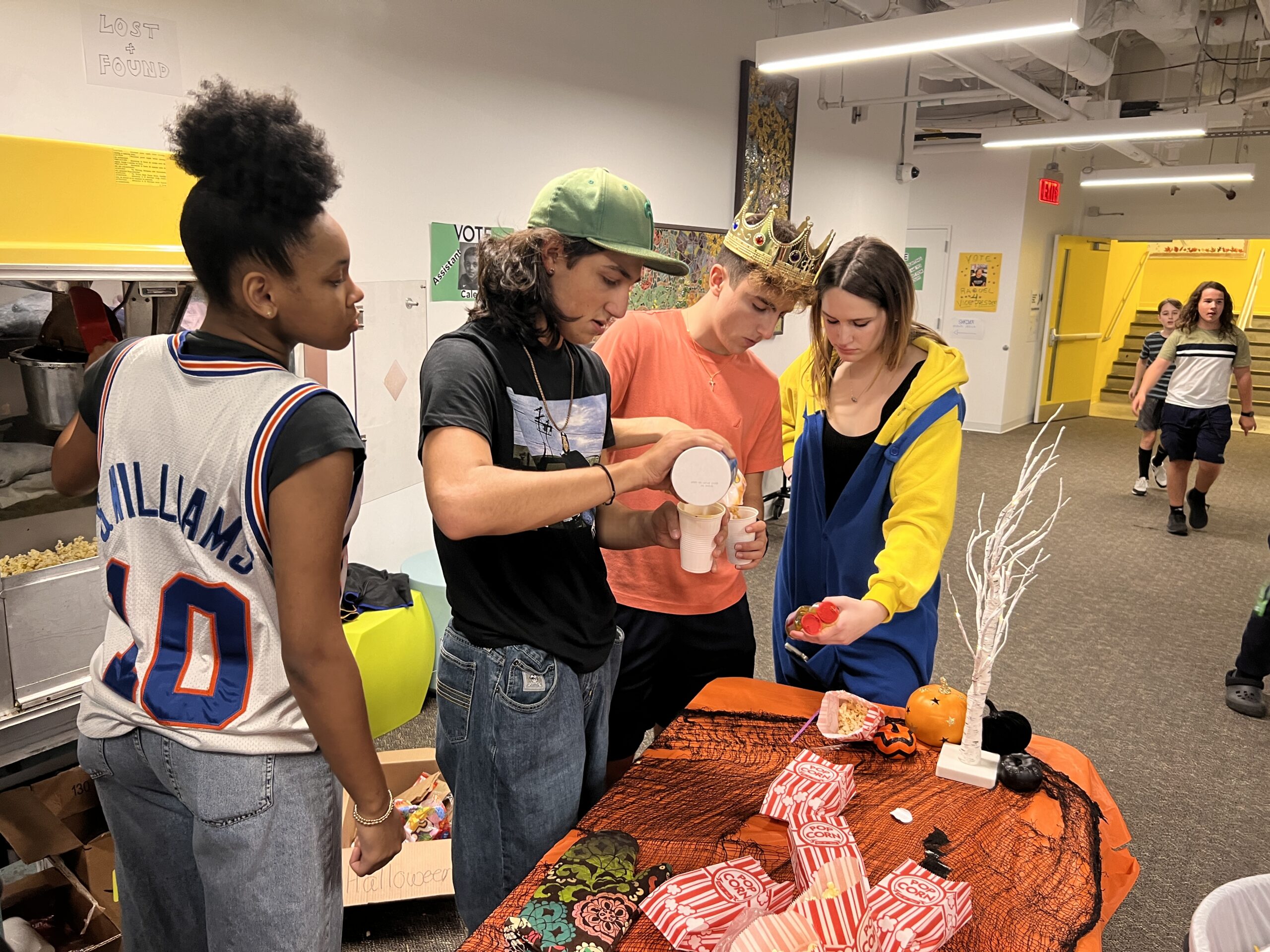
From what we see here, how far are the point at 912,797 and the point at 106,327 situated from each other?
198 centimetres

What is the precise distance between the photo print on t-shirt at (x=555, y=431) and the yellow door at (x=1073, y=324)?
34.6 ft

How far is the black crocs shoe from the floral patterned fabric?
133 inches

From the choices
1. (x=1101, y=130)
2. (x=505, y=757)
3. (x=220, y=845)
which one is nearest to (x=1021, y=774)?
(x=505, y=757)

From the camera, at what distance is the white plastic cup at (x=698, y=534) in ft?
4.71

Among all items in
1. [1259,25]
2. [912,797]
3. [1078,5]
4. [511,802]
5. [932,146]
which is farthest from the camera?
[932,146]

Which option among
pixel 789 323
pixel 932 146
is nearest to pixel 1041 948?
pixel 789 323

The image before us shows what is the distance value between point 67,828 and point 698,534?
66.1 inches

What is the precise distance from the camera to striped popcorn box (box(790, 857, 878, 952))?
1023 mm

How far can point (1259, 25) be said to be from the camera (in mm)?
6754

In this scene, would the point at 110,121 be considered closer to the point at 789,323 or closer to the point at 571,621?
the point at 571,621

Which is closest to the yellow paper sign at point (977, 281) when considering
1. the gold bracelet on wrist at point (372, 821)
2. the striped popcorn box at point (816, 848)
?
the striped popcorn box at point (816, 848)

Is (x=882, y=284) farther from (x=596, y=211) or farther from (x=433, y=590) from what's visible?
(x=433, y=590)

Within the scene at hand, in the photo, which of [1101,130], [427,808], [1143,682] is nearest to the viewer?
[427,808]

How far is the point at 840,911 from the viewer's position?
1.04 meters
